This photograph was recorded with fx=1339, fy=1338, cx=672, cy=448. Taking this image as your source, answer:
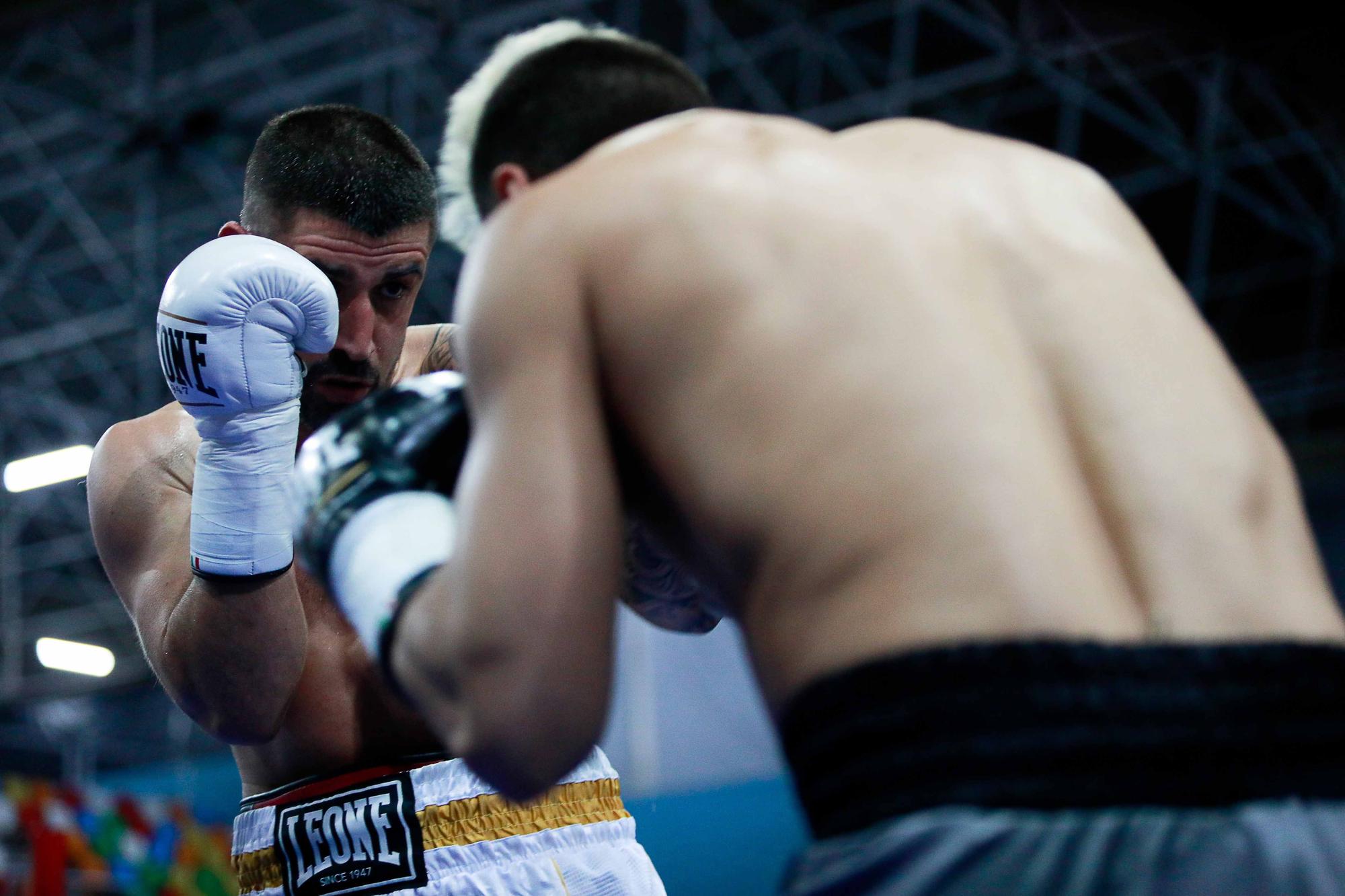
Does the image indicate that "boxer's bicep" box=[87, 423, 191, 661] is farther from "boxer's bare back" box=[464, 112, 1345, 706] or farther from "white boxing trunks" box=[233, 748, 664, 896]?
"boxer's bare back" box=[464, 112, 1345, 706]

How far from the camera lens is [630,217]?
125cm

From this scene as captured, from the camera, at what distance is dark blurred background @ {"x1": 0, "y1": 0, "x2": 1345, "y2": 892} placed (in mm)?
7695

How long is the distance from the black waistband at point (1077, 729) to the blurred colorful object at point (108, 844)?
685 centimetres

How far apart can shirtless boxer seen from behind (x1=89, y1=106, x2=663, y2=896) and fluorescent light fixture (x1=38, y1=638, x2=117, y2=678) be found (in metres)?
14.2

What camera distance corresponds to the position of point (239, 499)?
1921 millimetres

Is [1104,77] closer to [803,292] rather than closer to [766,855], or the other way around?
[766,855]

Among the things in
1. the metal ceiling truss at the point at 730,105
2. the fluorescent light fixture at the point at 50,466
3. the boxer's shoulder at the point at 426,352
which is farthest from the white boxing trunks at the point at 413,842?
the fluorescent light fixture at the point at 50,466

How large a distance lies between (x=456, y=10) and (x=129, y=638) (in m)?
11.7

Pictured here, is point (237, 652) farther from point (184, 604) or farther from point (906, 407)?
point (906, 407)

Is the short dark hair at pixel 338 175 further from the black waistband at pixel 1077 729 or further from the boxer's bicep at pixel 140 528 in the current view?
the black waistband at pixel 1077 729

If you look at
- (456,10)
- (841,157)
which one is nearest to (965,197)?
(841,157)

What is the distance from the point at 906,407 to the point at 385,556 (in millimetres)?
510

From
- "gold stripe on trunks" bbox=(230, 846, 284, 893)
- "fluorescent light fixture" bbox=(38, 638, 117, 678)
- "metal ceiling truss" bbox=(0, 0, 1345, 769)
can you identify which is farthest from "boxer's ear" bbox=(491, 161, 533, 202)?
"fluorescent light fixture" bbox=(38, 638, 117, 678)

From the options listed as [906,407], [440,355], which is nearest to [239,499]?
[440,355]
